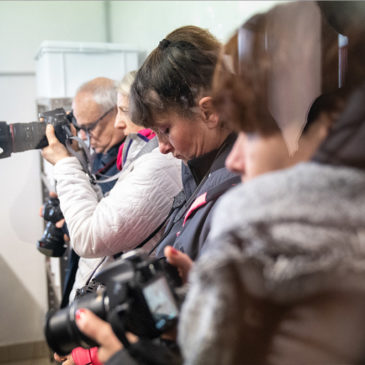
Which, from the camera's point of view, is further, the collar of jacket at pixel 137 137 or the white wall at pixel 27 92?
the white wall at pixel 27 92

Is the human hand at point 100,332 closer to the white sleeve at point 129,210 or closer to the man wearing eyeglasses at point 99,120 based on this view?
the white sleeve at point 129,210

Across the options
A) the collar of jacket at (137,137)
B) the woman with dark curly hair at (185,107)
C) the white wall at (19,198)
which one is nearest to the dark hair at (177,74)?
the woman with dark curly hair at (185,107)

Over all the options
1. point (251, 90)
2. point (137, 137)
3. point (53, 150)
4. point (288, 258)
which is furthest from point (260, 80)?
point (53, 150)

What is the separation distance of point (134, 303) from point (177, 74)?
0.43m

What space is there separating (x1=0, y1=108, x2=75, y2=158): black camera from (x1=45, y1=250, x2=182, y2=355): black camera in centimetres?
76

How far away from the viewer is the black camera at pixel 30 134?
3.92ft

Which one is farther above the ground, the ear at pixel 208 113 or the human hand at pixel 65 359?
the ear at pixel 208 113

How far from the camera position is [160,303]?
0.49 meters

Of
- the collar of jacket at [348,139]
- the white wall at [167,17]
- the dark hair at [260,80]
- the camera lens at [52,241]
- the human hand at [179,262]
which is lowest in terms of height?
the camera lens at [52,241]

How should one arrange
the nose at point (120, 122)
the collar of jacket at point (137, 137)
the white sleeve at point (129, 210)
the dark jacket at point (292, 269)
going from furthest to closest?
the nose at point (120, 122) < the collar of jacket at point (137, 137) < the white sleeve at point (129, 210) < the dark jacket at point (292, 269)

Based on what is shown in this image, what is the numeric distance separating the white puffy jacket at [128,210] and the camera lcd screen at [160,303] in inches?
19.0

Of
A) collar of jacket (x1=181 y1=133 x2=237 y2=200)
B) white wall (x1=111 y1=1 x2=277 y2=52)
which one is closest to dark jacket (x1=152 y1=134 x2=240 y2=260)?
collar of jacket (x1=181 y1=133 x2=237 y2=200)

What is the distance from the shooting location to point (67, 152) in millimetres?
1211

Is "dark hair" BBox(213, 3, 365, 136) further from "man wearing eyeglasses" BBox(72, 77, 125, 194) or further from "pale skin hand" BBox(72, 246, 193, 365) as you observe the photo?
"man wearing eyeglasses" BBox(72, 77, 125, 194)
